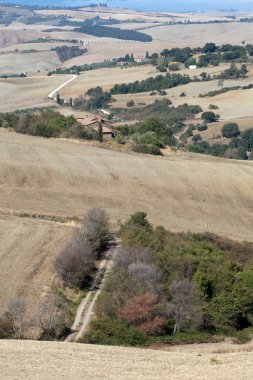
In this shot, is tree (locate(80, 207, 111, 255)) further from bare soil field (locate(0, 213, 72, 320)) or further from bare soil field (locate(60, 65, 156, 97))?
bare soil field (locate(60, 65, 156, 97))

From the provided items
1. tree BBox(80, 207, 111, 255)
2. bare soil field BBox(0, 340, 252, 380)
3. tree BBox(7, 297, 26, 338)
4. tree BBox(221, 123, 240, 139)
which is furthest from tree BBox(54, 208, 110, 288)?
tree BBox(221, 123, 240, 139)

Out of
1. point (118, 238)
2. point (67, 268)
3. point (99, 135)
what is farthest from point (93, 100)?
point (67, 268)

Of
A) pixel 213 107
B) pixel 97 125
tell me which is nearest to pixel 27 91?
pixel 213 107

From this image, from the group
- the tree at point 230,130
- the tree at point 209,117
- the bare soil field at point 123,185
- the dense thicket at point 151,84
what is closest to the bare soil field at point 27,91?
the dense thicket at point 151,84

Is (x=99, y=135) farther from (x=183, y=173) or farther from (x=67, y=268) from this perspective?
(x=67, y=268)

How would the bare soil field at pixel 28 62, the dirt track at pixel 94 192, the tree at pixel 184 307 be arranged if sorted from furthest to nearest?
the bare soil field at pixel 28 62
the dirt track at pixel 94 192
the tree at pixel 184 307

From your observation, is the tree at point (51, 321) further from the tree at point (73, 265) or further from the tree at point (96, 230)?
the tree at point (96, 230)

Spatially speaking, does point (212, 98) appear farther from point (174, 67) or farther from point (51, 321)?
point (51, 321)
